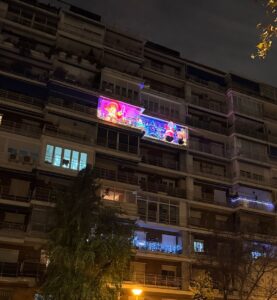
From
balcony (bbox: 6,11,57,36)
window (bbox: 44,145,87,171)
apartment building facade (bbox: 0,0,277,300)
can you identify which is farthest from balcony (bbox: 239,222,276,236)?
balcony (bbox: 6,11,57,36)

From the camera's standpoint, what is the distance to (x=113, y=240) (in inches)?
1120

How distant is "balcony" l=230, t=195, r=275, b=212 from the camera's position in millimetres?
53031

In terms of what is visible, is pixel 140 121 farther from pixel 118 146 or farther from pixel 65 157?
pixel 65 157

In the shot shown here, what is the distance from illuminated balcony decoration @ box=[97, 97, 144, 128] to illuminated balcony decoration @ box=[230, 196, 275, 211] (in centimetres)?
1663

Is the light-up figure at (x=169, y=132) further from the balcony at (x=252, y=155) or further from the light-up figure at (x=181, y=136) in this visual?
the balcony at (x=252, y=155)

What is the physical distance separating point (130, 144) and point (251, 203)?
61.0 ft

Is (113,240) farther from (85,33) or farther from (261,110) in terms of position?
(261,110)

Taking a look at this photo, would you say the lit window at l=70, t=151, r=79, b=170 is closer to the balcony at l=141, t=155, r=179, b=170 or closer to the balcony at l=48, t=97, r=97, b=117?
the balcony at l=48, t=97, r=97, b=117

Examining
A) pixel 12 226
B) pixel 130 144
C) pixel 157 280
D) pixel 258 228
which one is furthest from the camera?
pixel 258 228

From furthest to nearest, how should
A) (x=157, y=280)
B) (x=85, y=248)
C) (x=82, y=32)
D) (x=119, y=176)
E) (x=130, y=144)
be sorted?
(x=82, y=32), (x=130, y=144), (x=119, y=176), (x=157, y=280), (x=85, y=248)

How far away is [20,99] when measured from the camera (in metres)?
45.2

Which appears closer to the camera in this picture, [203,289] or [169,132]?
[203,289]

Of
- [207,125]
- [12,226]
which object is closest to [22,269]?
[12,226]

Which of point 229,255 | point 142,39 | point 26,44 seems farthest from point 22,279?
point 142,39
